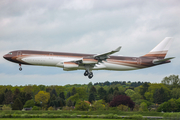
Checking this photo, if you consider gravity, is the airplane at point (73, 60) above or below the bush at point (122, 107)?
above

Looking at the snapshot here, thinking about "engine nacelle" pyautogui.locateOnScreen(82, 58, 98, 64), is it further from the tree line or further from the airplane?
the tree line

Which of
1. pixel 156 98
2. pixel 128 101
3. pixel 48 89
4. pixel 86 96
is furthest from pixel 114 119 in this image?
pixel 48 89

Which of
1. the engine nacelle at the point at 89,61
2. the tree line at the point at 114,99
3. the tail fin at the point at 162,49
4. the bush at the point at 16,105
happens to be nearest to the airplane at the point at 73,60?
the engine nacelle at the point at 89,61

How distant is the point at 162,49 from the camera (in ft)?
191

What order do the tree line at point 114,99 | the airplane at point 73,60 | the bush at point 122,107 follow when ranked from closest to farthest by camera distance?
the airplane at point 73,60, the bush at point 122,107, the tree line at point 114,99

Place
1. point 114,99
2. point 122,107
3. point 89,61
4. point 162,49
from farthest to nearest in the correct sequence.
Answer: point 114,99
point 122,107
point 162,49
point 89,61

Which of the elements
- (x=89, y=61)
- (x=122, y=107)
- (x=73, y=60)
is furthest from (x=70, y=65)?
(x=122, y=107)

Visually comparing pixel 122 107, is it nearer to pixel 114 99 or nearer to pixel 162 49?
pixel 114 99

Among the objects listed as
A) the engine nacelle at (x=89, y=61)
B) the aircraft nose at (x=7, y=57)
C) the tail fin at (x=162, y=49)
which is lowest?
the engine nacelle at (x=89, y=61)

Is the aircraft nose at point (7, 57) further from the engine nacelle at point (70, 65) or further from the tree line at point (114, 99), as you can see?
the tree line at point (114, 99)

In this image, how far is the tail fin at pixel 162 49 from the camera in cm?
5775

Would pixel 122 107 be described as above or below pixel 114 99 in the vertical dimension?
below

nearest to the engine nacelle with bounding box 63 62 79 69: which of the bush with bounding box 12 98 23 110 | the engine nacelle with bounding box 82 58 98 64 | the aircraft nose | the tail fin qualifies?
the engine nacelle with bounding box 82 58 98 64

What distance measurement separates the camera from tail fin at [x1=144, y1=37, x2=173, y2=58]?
57750 mm
